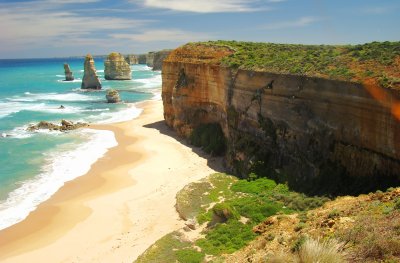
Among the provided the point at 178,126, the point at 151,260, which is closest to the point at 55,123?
the point at 178,126

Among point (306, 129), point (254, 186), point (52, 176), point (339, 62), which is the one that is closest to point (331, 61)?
point (339, 62)

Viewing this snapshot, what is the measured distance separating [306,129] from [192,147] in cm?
1463

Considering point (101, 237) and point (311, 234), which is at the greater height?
point (311, 234)

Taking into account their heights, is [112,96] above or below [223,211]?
above

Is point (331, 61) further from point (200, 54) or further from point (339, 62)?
point (200, 54)

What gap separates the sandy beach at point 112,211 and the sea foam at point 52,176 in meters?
0.67

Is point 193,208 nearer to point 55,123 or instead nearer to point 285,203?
point 285,203

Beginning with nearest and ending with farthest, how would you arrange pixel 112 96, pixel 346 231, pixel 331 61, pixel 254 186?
1. pixel 346 231
2. pixel 331 61
3. pixel 254 186
4. pixel 112 96

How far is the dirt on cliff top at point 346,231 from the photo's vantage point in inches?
372

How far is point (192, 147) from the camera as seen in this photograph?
34969 millimetres

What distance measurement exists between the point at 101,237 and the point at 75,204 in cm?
513

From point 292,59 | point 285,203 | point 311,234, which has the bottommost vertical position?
point 285,203

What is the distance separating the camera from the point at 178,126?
1543 inches

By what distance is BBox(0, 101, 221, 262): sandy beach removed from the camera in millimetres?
18828
